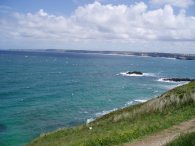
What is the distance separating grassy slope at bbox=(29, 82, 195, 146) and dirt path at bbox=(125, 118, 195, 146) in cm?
71

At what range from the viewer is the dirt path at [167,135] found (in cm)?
1768

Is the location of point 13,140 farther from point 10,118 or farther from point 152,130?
point 152,130

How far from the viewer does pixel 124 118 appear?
29.7 metres

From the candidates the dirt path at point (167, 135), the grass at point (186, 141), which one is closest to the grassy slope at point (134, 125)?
the dirt path at point (167, 135)

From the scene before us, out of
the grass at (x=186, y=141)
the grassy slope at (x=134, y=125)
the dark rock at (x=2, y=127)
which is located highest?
the grass at (x=186, y=141)

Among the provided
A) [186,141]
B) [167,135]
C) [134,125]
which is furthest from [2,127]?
[186,141]

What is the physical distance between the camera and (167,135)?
764 inches

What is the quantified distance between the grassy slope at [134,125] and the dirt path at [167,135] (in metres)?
0.71

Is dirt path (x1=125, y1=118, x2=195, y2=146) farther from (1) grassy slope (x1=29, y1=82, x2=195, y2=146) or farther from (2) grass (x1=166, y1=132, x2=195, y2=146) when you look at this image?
(2) grass (x1=166, y1=132, x2=195, y2=146)

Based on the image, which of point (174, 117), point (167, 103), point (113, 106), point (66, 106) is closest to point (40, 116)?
point (66, 106)

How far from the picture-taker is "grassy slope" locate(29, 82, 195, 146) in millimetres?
20309

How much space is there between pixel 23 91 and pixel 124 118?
5343cm

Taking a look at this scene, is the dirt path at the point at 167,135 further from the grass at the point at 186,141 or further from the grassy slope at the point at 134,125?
the grass at the point at 186,141

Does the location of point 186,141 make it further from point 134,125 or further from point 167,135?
point 134,125
